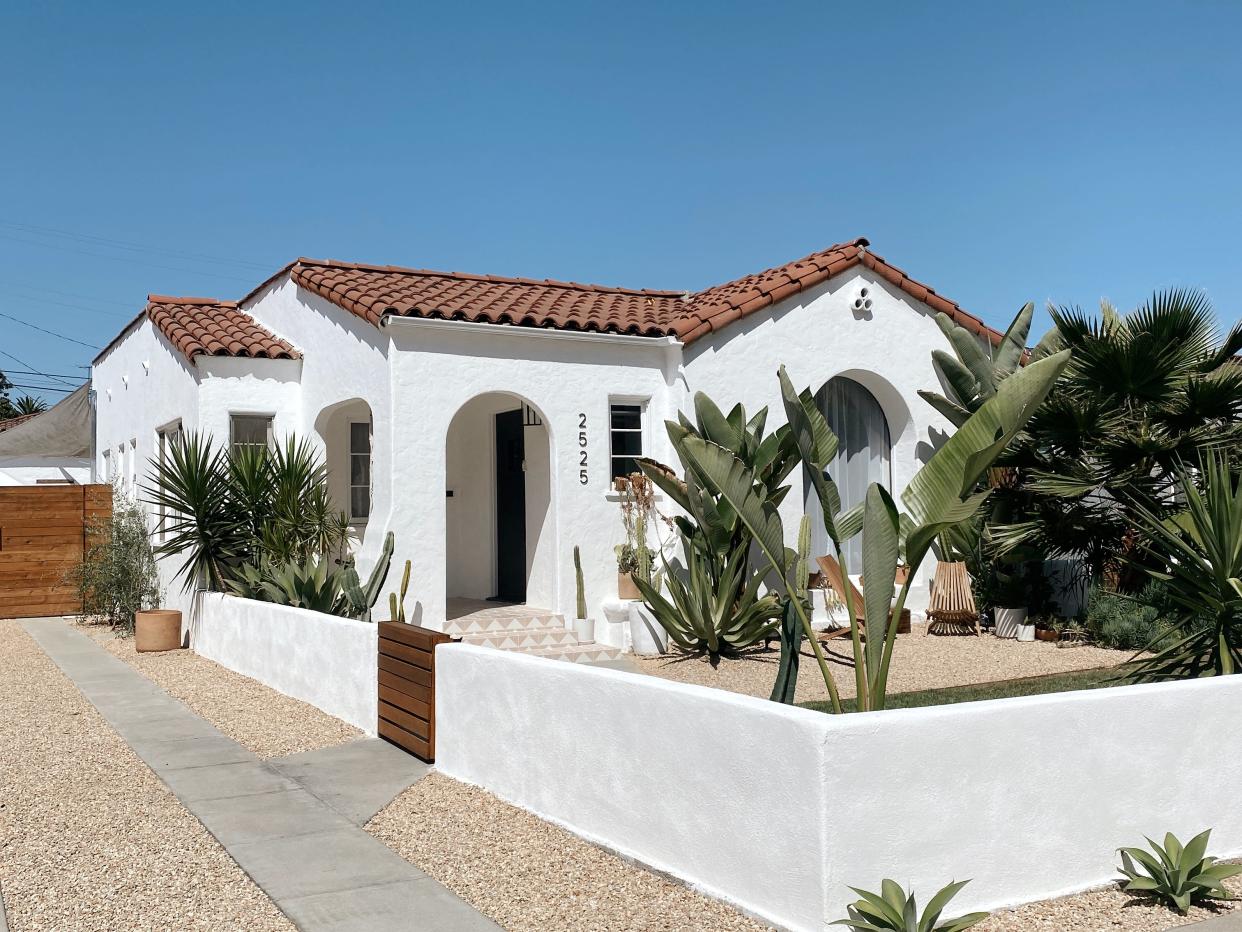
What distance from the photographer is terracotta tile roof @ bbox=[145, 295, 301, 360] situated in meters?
14.2

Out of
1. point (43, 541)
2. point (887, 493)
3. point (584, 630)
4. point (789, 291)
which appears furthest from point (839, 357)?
point (43, 541)

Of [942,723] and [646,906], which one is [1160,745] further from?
[646,906]

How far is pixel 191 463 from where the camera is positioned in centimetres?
1303

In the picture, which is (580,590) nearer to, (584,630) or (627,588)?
(584,630)

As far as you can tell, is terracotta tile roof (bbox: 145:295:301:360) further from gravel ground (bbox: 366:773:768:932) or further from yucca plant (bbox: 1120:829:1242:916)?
yucca plant (bbox: 1120:829:1242:916)

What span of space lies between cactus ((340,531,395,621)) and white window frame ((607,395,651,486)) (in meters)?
Result: 3.02

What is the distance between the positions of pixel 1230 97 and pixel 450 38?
1016 centimetres

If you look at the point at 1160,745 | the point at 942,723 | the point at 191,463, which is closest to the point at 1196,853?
the point at 1160,745

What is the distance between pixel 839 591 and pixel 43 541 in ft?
45.4

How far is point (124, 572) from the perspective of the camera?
16.1 m

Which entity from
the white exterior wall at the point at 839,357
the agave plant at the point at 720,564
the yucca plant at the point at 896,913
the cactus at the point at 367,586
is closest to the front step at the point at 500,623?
the cactus at the point at 367,586

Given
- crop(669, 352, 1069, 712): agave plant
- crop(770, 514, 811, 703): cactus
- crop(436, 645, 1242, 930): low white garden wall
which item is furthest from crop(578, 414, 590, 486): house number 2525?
crop(436, 645, 1242, 930): low white garden wall

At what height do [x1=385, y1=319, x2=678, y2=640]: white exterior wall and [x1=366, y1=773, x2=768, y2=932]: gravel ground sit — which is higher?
[x1=385, y1=319, x2=678, y2=640]: white exterior wall

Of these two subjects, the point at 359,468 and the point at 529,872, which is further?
the point at 359,468
